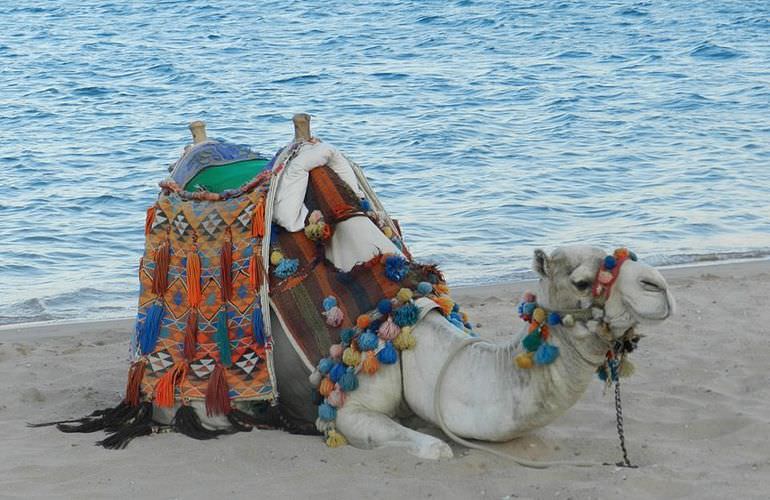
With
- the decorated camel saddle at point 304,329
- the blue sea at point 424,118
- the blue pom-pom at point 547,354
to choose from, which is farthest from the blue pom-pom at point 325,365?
the blue sea at point 424,118

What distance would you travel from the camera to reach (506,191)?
13000 mm

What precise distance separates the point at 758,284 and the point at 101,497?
498cm

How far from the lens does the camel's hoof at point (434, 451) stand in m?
4.80

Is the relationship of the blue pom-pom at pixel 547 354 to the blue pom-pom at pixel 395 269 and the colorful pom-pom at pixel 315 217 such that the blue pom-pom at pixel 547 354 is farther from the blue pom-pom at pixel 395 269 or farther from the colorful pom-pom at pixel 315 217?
the colorful pom-pom at pixel 315 217

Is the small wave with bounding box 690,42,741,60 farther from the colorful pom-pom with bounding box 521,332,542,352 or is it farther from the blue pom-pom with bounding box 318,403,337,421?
the colorful pom-pom with bounding box 521,332,542,352

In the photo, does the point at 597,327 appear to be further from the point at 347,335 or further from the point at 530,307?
the point at 347,335

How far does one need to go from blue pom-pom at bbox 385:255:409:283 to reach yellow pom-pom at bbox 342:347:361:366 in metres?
0.33

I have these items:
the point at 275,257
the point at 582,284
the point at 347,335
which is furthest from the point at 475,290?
the point at 582,284

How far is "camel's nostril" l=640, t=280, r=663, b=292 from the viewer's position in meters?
4.20

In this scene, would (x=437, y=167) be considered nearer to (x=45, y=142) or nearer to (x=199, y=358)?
(x=45, y=142)

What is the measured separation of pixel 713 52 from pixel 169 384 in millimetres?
19184

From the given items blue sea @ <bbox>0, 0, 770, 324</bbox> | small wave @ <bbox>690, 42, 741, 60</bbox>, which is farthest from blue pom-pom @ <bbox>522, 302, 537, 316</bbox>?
small wave @ <bbox>690, 42, 741, 60</bbox>

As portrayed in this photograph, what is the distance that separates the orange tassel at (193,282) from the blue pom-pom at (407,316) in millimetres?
926

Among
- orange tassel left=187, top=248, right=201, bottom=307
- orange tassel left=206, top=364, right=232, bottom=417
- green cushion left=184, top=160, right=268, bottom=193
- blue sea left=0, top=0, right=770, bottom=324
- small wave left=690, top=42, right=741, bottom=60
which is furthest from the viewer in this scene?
small wave left=690, top=42, right=741, bottom=60
